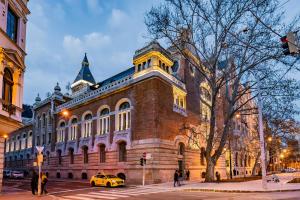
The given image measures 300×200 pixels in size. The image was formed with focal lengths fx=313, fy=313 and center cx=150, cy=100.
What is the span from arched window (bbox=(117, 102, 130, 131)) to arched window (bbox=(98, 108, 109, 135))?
2.64 meters

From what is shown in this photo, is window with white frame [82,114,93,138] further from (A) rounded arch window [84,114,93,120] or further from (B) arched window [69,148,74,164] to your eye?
(B) arched window [69,148,74,164]

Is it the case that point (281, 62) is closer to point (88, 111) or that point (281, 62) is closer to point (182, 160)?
point (182, 160)

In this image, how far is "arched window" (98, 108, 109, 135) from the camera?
40375mm

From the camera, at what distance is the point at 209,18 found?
1144 inches

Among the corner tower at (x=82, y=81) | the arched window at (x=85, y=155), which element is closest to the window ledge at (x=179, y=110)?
the arched window at (x=85, y=155)

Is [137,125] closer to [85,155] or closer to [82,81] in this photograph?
[85,155]

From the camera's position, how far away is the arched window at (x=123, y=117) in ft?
122

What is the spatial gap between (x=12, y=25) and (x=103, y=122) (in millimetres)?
22457

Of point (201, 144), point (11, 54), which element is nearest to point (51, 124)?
point (201, 144)

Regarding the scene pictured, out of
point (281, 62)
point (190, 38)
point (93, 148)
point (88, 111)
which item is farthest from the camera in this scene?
point (88, 111)

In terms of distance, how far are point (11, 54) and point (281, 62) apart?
21824 mm

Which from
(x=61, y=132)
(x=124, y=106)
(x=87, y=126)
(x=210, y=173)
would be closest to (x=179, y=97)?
(x=124, y=106)

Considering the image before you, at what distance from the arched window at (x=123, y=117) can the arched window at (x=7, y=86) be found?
18756 millimetres

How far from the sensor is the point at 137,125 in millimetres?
35438
